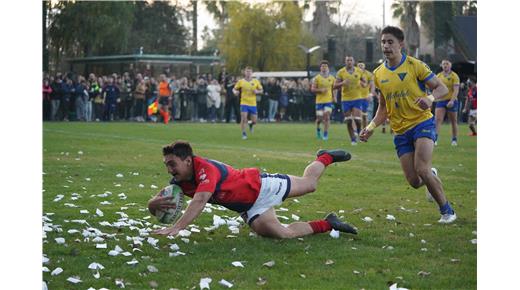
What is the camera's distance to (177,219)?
8.48 metres

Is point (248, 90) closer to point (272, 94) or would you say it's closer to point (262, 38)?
point (272, 94)

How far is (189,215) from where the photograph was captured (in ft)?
25.8

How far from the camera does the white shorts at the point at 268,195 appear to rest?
27.5 feet

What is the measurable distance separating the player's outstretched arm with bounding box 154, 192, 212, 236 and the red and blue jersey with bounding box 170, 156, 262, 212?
11 cm

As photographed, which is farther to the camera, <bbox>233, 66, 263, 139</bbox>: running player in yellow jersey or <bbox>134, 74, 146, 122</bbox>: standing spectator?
<bbox>134, 74, 146, 122</bbox>: standing spectator

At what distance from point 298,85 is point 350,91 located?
61.2 feet

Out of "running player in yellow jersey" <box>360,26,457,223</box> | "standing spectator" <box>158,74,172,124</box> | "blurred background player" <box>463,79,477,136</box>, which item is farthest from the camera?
"standing spectator" <box>158,74,172,124</box>

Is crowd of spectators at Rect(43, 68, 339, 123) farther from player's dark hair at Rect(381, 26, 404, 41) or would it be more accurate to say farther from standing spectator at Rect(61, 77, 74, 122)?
player's dark hair at Rect(381, 26, 404, 41)

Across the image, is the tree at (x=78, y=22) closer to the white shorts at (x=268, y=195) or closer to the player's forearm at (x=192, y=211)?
the player's forearm at (x=192, y=211)

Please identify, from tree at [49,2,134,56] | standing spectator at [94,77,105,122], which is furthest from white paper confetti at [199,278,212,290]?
standing spectator at [94,77,105,122]

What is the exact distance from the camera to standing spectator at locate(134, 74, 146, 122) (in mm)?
36156
